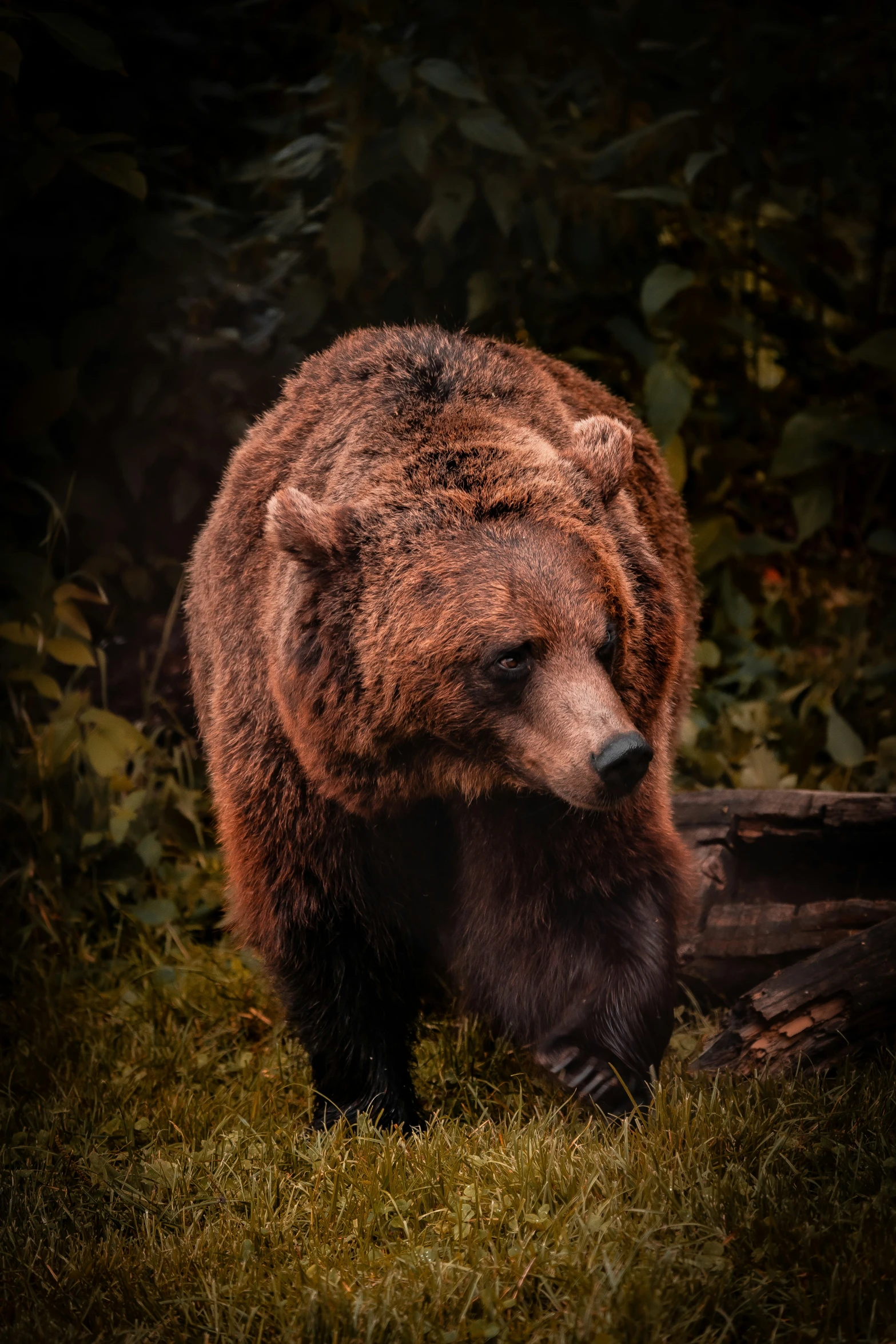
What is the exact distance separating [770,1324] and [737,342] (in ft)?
17.0

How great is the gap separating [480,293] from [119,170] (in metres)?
1.74

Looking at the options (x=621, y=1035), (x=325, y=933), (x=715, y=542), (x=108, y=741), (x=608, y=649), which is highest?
(x=608, y=649)

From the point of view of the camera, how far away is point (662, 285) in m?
5.80

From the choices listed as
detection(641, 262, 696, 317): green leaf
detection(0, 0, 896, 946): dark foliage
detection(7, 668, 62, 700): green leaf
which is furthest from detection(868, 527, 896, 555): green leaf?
detection(7, 668, 62, 700): green leaf

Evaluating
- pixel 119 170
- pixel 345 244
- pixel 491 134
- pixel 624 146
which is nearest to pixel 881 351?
pixel 624 146

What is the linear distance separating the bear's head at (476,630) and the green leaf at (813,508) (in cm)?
275

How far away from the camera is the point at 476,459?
338 cm

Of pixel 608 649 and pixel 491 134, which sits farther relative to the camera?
pixel 491 134

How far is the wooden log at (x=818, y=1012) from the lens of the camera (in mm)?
3609

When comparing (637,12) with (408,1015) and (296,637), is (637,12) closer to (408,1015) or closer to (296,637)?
(296,637)

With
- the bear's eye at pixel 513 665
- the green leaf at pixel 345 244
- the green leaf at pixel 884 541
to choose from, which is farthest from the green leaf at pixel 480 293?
the bear's eye at pixel 513 665

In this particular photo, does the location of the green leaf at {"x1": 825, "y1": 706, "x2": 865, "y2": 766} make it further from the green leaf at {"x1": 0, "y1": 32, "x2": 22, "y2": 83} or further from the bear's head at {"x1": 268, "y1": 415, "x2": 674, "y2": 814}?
the green leaf at {"x1": 0, "y1": 32, "x2": 22, "y2": 83}

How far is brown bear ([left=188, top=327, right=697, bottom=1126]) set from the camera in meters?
3.12

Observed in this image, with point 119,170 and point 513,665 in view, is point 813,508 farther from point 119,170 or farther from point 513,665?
point 513,665
